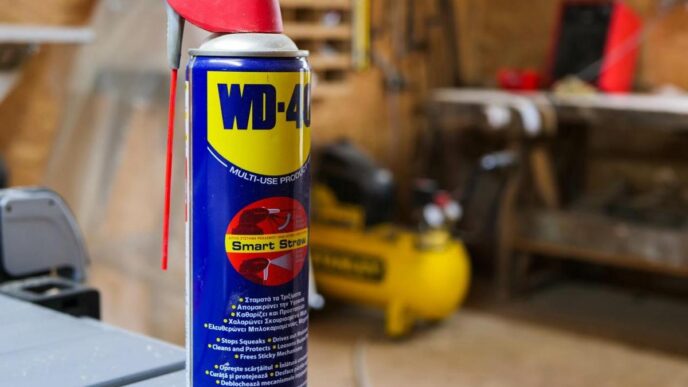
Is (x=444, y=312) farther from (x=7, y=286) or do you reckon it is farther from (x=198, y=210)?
(x=198, y=210)

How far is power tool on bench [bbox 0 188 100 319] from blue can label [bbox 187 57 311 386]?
18.4 inches

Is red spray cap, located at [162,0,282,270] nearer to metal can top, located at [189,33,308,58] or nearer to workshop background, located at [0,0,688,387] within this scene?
metal can top, located at [189,33,308,58]

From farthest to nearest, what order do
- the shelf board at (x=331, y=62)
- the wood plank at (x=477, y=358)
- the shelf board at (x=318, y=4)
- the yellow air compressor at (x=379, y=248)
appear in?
1. the shelf board at (x=331, y=62)
2. the shelf board at (x=318, y=4)
3. the yellow air compressor at (x=379, y=248)
4. the wood plank at (x=477, y=358)

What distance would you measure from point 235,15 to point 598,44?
4039 mm

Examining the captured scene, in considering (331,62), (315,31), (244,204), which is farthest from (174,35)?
(331,62)

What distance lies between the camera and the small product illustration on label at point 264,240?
0.78m

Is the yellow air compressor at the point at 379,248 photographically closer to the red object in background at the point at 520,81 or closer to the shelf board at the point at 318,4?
the shelf board at the point at 318,4

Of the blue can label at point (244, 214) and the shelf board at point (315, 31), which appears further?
the shelf board at point (315, 31)

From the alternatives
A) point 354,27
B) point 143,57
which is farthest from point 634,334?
point 143,57

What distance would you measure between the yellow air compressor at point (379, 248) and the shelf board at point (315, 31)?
516 millimetres

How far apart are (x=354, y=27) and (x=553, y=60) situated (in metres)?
1.19

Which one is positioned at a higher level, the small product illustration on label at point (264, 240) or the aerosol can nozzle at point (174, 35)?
the aerosol can nozzle at point (174, 35)

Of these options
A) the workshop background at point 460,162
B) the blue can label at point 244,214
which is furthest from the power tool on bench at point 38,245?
the workshop background at point 460,162

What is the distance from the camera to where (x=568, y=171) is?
483 cm
